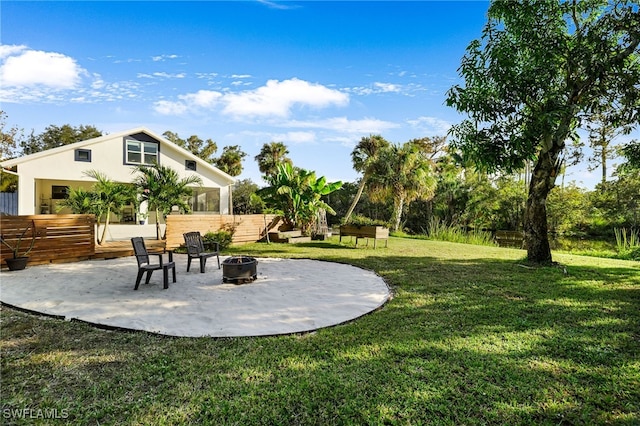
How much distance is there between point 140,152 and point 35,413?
59.4 feet

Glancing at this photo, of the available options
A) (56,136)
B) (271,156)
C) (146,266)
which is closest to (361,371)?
(146,266)

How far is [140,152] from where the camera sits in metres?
18.1

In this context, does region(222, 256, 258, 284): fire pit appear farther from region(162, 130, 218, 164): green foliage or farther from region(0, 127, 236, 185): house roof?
region(162, 130, 218, 164): green foliage

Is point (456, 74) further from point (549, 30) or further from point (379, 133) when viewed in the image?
point (379, 133)

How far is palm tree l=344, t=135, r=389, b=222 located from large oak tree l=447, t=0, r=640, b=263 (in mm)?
12615

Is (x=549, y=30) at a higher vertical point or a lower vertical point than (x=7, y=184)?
higher

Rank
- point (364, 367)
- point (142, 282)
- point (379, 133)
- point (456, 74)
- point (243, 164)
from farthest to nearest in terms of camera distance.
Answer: point (243, 164), point (379, 133), point (456, 74), point (142, 282), point (364, 367)

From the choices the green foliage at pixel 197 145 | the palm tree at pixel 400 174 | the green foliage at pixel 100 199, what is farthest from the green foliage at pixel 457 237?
the green foliage at pixel 197 145

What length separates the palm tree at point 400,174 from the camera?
65.2ft

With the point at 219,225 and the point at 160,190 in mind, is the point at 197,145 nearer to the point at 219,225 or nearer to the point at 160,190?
the point at 219,225

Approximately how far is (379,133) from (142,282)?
1868 centimetres

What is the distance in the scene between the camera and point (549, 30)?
316 inches

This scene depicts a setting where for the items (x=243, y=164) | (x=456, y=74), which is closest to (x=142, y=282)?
(x=456, y=74)

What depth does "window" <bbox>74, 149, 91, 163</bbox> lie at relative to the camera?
16.4 meters
